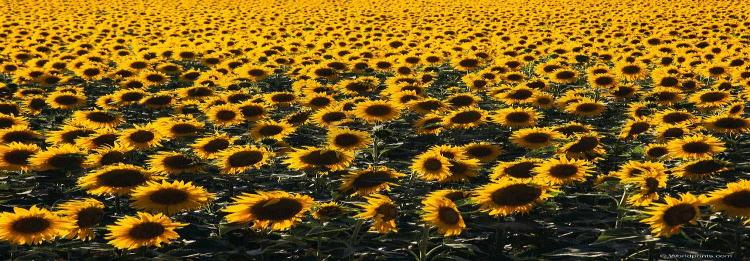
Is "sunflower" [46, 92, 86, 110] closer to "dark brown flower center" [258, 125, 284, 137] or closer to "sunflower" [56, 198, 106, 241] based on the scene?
"dark brown flower center" [258, 125, 284, 137]

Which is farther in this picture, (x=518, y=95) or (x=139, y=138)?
(x=518, y=95)

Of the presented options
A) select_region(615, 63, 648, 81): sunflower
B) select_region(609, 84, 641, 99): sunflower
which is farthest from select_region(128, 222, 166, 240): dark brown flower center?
select_region(615, 63, 648, 81): sunflower

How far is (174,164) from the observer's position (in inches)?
279

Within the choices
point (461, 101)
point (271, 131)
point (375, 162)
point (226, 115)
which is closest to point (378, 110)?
point (375, 162)

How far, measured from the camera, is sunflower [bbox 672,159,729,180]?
6430 millimetres

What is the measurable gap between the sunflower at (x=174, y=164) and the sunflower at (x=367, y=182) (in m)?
1.86

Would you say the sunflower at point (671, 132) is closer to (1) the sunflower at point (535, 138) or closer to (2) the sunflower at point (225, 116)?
(1) the sunflower at point (535, 138)

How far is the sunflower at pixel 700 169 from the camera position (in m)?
6.43

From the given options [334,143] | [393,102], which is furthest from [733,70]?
[334,143]

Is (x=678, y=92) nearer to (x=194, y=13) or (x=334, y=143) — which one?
(x=334, y=143)

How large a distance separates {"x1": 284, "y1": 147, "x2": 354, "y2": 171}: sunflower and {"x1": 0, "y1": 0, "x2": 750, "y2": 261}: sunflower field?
0.02 meters

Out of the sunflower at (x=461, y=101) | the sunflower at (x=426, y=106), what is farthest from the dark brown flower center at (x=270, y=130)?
the sunflower at (x=461, y=101)

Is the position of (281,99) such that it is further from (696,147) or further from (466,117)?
(696,147)

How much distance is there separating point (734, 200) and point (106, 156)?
6453mm
